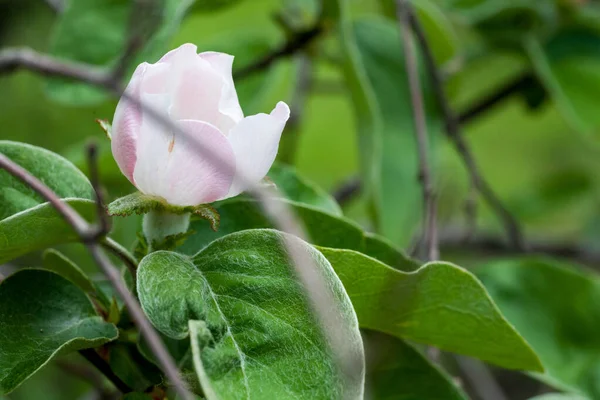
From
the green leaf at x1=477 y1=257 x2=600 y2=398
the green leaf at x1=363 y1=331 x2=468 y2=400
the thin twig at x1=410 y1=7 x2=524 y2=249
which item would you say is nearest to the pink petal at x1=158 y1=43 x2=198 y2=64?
the green leaf at x1=363 y1=331 x2=468 y2=400

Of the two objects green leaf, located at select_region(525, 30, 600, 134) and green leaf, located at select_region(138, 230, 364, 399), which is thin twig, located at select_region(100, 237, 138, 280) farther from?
green leaf, located at select_region(525, 30, 600, 134)

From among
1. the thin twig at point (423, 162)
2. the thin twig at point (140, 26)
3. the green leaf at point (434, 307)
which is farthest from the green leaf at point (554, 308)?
the thin twig at point (140, 26)

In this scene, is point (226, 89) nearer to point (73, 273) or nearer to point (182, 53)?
point (182, 53)

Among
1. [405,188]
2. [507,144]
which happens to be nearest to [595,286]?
[405,188]

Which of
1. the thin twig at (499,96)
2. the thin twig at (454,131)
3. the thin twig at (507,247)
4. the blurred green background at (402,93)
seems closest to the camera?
the thin twig at (454,131)

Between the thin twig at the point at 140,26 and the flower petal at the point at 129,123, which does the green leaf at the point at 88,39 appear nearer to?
the thin twig at the point at 140,26

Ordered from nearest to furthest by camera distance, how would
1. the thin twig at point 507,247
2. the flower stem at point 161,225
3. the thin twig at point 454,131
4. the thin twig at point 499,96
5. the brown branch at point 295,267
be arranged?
the brown branch at point 295,267, the flower stem at point 161,225, the thin twig at point 454,131, the thin twig at point 499,96, the thin twig at point 507,247

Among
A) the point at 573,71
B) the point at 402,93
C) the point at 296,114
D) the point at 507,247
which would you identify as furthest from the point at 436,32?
the point at 507,247

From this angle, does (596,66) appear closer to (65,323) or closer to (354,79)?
(354,79)
